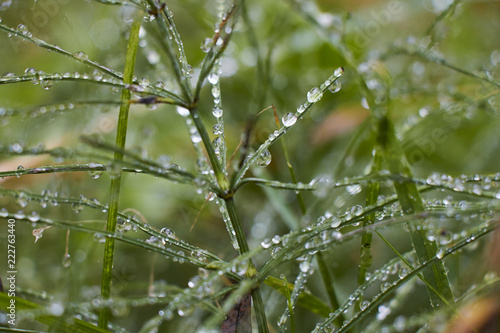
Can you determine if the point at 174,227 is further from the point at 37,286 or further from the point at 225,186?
the point at 225,186

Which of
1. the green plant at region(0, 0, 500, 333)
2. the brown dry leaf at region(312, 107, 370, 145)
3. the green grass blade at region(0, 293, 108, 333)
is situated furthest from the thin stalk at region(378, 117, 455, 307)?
the brown dry leaf at region(312, 107, 370, 145)

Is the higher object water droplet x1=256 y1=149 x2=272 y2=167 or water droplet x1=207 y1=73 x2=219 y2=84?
water droplet x1=207 y1=73 x2=219 y2=84

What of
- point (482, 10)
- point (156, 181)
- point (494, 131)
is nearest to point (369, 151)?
point (494, 131)

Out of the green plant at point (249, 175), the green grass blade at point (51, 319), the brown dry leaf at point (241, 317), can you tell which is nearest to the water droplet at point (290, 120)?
the green plant at point (249, 175)

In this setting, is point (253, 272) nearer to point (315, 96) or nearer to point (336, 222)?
point (336, 222)

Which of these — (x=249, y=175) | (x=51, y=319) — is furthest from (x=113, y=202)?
(x=249, y=175)

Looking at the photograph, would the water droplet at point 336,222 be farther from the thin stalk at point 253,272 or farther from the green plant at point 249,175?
the thin stalk at point 253,272

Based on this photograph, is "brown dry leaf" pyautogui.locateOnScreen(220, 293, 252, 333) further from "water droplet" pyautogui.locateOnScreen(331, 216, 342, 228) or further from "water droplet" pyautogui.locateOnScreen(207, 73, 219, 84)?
"water droplet" pyautogui.locateOnScreen(207, 73, 219, 84)
